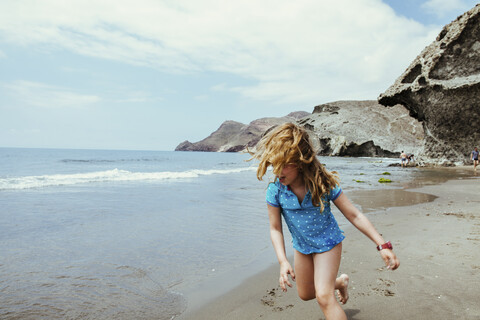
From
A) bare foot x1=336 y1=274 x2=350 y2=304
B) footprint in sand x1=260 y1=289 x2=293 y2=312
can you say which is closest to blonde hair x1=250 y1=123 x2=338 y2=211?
bare foot x1=336 y1=274 x2=350 y2=304

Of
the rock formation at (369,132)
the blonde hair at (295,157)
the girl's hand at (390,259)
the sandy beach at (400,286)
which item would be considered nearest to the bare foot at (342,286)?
the sandy beach at (400,286)

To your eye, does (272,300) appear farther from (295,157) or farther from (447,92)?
(447,92)

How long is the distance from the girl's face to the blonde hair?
3 cm

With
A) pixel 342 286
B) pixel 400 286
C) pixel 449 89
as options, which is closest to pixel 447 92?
pixel 449 89

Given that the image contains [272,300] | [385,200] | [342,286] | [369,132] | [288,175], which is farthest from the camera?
[369,132]

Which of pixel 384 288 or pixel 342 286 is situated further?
pixel 384 288

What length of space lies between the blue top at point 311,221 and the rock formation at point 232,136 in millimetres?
137229

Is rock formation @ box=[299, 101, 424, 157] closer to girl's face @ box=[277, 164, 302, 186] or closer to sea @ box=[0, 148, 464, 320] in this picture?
sea @ box=[0, 148, 464, 320]

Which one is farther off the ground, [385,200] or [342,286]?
[342,286]

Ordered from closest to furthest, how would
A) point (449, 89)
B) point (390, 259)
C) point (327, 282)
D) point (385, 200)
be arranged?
point (390, 259) → point (327, 282) → point (385, 200) → point (449, 89)

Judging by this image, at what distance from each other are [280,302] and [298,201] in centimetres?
124

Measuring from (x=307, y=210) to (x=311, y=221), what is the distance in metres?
0.09

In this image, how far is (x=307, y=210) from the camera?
2.52 meters

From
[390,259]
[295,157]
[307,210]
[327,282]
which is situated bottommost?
[327,282]
